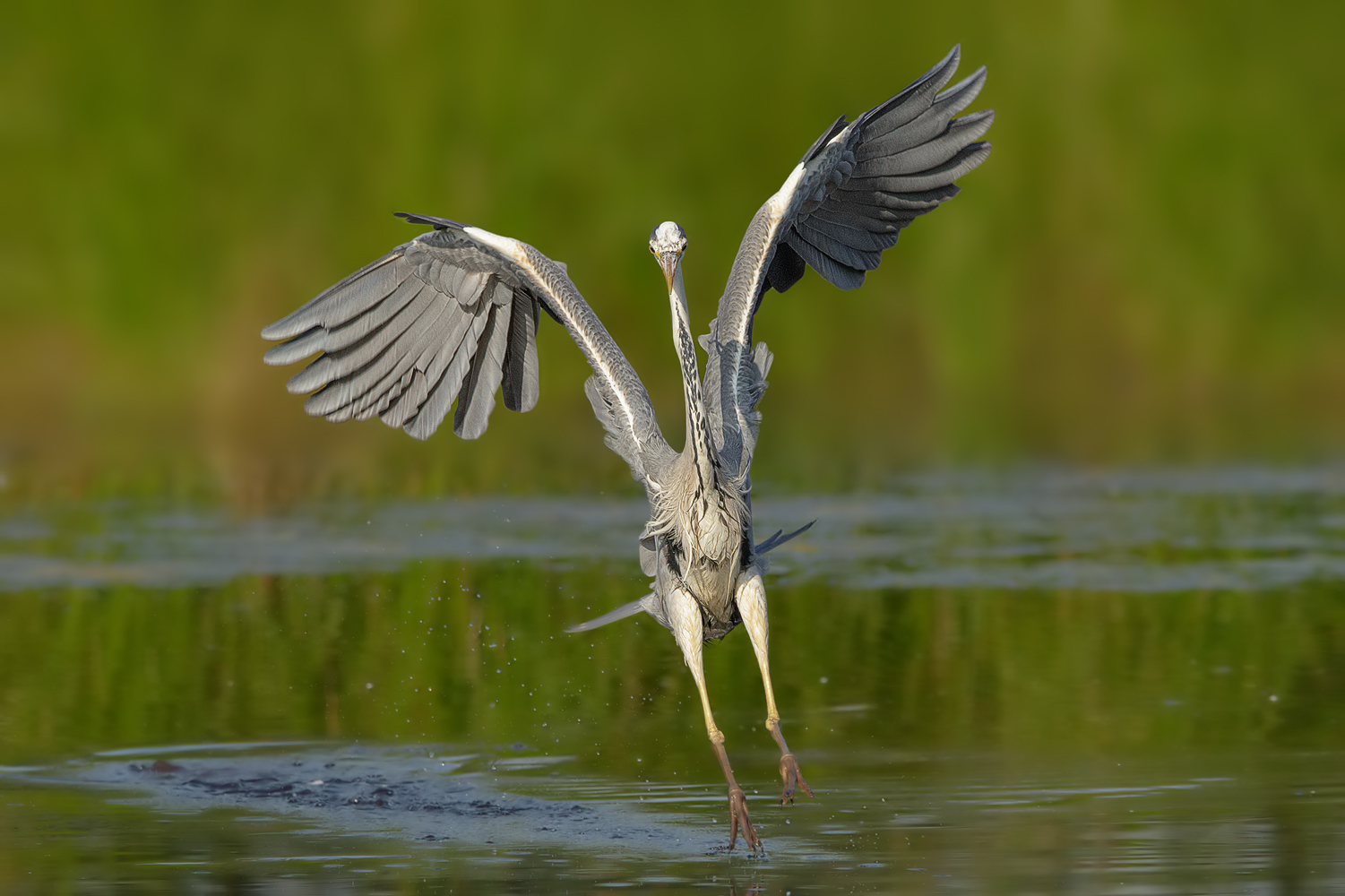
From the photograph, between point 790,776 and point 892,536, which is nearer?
point 790,776

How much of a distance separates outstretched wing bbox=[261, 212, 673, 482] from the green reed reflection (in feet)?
6.74

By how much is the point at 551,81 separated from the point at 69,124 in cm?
1309

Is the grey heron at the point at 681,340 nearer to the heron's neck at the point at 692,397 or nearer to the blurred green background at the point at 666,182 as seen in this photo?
the heron's neck at the point at 692,397

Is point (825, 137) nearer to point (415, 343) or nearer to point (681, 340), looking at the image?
point (681, 340)

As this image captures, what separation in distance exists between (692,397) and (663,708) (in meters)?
3.55

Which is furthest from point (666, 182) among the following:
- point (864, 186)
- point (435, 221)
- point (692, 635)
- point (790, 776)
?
point (790, 776)

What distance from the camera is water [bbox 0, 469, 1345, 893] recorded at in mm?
8695

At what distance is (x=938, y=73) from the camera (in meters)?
11.1

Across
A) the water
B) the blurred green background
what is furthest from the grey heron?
the blurred green background

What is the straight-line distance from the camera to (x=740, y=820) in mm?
8586


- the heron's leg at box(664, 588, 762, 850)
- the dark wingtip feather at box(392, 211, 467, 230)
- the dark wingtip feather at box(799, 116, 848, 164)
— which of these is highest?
the dark wingtip feather at box(799, 116, 848, 164)

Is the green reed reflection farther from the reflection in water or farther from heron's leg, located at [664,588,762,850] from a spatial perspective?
heron's leg, located at [664,588,762,850]

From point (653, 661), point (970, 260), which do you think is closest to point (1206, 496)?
point (653, 661)

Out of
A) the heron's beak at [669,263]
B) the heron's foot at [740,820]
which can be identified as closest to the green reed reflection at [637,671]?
the heron's foot at [740,820]
